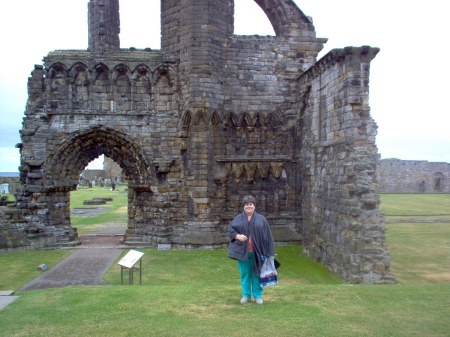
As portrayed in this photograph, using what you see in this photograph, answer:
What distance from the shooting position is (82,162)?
13.5 metres

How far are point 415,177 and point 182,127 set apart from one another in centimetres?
3156

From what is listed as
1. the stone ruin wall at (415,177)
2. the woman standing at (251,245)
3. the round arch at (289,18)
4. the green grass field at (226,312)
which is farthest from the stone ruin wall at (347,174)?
the stone ruin wall at (415,177)

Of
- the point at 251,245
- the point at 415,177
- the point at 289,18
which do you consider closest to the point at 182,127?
the point at 289,18

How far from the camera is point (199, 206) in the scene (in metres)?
12.9

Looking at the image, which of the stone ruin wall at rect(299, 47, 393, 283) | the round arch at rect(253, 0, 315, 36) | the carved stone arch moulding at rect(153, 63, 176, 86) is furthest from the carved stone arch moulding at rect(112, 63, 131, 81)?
the stone ruin wall at rect(299, 47, 393, 283)

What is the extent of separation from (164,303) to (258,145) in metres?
8.38

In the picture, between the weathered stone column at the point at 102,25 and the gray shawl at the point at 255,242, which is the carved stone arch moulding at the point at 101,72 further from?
the gray shawl at the point at 255,242

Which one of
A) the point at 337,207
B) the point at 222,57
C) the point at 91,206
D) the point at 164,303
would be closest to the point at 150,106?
the point at 222,57

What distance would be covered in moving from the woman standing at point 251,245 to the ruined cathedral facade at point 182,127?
6529mm

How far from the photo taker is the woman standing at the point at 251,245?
18.2ft

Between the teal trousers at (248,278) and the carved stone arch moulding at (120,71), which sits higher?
the carved stone arch moulding at (120,71)

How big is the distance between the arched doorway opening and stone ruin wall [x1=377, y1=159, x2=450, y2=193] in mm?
29306

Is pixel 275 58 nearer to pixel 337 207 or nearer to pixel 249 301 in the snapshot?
pixel 337 207

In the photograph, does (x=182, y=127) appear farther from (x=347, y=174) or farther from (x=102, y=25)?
(x=347, y=174)
